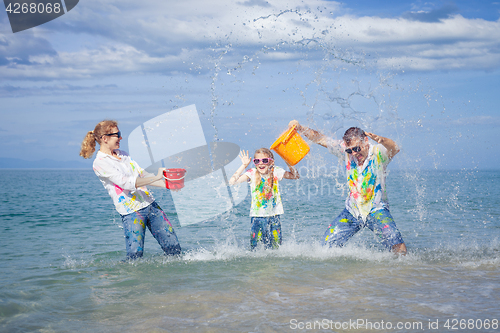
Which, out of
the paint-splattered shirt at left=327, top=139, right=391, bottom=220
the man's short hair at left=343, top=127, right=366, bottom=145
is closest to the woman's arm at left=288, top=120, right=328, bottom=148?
the paint-splattered shirt at left=327, top=139, right=391, bottom=220

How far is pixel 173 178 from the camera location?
492cm

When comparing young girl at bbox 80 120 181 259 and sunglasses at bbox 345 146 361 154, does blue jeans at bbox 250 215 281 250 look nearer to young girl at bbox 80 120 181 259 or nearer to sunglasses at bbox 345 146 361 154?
young girl at bbox 80 120 181 259

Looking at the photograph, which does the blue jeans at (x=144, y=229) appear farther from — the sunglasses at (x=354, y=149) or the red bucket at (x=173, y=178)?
the sunglasses at (x=354, y=149)

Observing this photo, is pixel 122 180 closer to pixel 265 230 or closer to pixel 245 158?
pixel 245 158

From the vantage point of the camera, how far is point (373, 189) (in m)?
5.32

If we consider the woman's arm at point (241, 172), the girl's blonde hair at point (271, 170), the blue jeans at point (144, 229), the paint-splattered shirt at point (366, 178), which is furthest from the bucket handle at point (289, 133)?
the blue jeans at point (144, 229)

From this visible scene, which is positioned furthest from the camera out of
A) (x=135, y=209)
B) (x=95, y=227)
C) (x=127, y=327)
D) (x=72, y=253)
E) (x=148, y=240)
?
(x=95, y=227)

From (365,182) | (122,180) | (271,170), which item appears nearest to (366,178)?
(365,182)

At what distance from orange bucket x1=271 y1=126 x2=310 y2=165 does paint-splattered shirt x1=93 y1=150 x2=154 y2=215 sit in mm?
1929

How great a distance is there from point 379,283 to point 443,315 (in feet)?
3.49

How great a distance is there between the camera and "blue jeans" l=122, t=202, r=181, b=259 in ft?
16.7

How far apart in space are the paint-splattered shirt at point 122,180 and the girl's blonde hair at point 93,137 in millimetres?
121

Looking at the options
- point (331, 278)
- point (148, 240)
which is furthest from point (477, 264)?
point (148, 240)

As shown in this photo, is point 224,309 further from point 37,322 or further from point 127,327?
point 37,322
